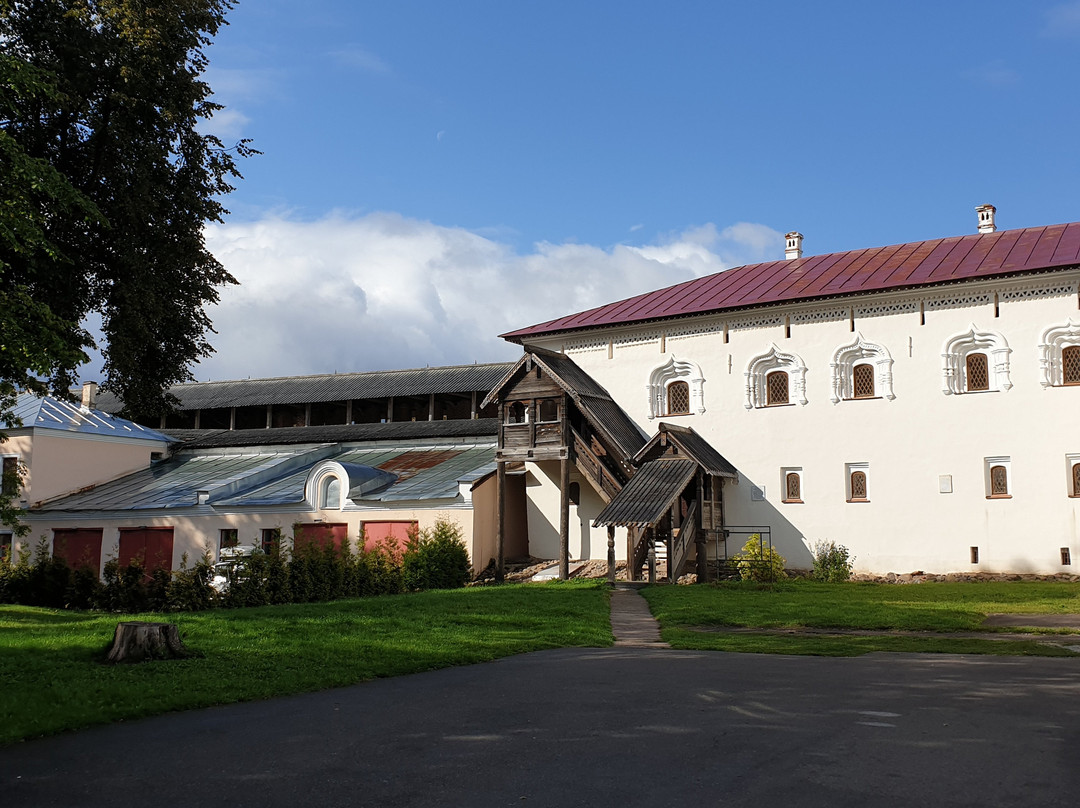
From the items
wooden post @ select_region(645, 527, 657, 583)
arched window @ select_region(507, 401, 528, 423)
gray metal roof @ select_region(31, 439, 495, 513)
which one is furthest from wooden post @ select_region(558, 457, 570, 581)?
arched window @ select_region(507, 401, 528, 423)

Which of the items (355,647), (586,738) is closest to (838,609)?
(355,647)

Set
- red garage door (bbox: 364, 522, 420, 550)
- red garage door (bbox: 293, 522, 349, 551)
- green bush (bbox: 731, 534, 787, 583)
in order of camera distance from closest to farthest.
Answer: 1. green bush (bbox: 731, 534, 787, 583)
2. red garage door (bbox: 364, 522, 420, 550)
3. red garage door (bbox: 293, 522, 349, 551)

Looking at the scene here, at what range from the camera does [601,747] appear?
6680mm

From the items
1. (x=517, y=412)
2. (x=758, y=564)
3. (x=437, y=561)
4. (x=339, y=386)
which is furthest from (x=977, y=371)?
(x=339, y=386)

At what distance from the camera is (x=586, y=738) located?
22.8 ft

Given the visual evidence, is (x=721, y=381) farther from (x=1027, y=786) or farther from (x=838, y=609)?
(x=1027, y=786)

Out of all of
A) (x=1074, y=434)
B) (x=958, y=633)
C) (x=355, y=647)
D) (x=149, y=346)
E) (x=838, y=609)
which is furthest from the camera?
(x=1074, y=434)

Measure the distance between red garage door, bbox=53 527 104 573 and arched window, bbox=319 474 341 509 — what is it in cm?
809

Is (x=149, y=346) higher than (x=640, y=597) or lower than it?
higher

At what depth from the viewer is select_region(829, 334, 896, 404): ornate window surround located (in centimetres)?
2508

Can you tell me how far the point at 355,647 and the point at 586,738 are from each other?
4989mm

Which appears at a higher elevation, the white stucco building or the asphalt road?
the white stucco building

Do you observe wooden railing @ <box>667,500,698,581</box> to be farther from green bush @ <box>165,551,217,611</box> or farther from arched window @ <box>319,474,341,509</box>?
green bush @ <box>165,551,217,611</box>

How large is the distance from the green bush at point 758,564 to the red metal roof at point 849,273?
23.1ft
